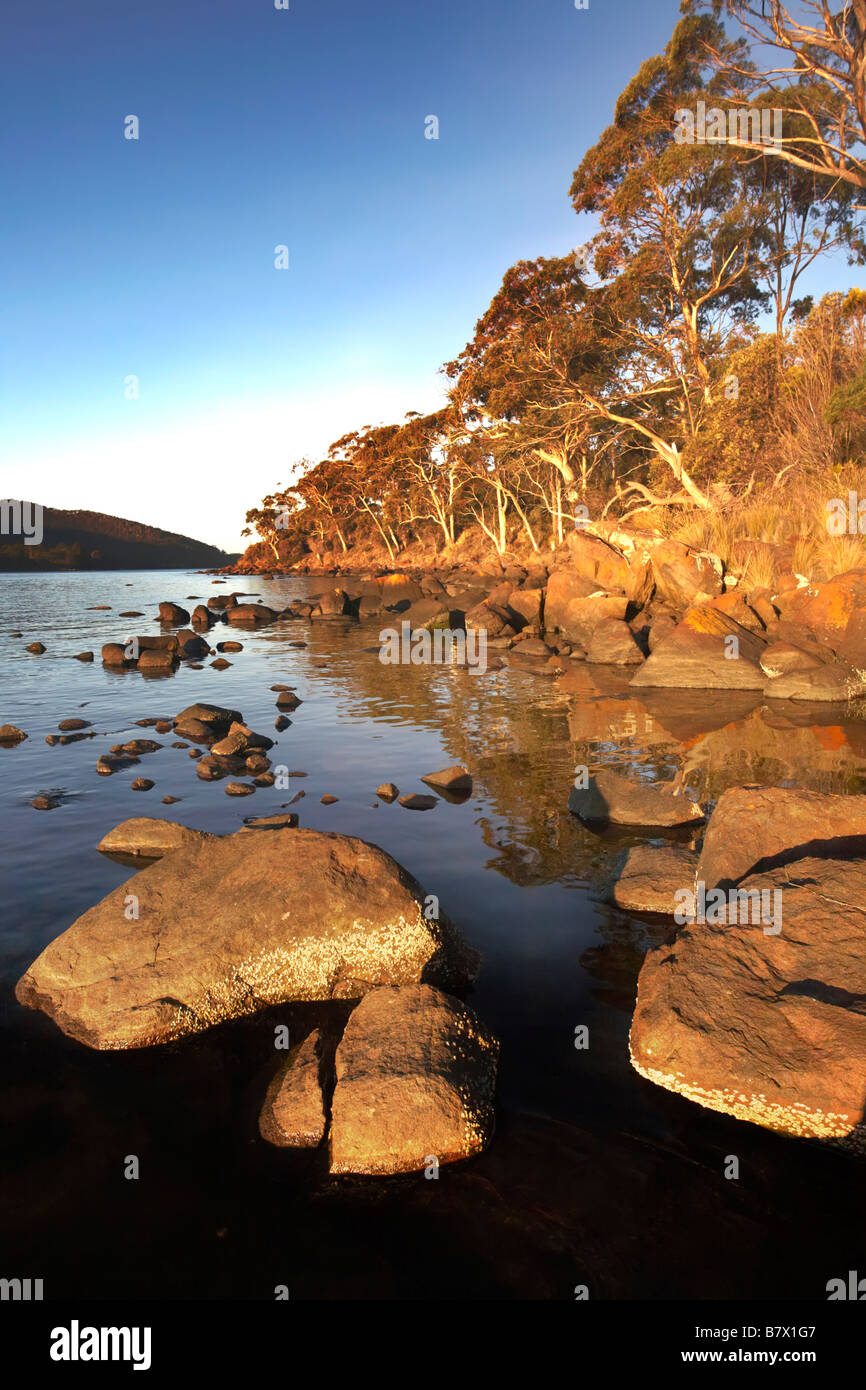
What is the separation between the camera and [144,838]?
24.9 ft

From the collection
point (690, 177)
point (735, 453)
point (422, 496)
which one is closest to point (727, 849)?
point (735, 453)

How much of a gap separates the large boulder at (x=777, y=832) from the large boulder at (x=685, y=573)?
15316 millimetres

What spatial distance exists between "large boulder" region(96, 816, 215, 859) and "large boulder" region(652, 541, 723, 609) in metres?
16.9

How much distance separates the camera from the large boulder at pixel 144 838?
24.5 feet

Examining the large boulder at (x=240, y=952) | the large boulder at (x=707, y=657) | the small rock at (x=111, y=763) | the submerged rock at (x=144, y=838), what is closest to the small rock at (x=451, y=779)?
the submerged rock at (x=144, y=838)

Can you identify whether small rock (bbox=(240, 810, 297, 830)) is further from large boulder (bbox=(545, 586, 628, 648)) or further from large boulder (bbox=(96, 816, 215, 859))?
large boulder (bbox=(545, 586, 628, 648))

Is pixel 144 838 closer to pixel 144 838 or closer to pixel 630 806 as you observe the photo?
pixel 144 838

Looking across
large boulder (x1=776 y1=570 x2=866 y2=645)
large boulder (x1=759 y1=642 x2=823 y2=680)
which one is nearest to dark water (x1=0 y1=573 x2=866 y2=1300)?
large boulder (x1=759 y1=642 x2=823 y2=680)

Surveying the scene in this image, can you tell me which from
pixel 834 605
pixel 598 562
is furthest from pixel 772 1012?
pixel 598 562

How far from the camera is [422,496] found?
58.4m

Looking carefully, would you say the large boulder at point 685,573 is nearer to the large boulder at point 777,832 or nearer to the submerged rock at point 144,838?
the large boulder at point 777,832

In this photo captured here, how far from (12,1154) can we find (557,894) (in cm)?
441

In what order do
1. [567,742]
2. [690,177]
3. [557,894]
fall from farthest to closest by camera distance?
[690,177], [567,742], [557,894]
